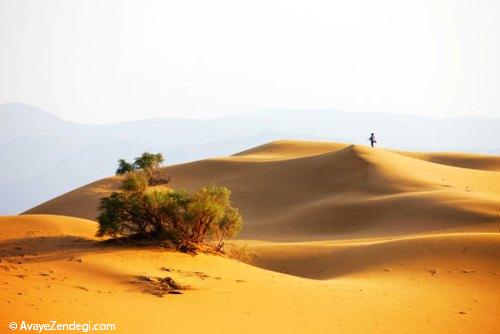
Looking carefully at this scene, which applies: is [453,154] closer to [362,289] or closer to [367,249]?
[367,249]

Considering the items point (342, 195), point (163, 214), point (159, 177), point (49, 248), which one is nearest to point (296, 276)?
point (163, 214)

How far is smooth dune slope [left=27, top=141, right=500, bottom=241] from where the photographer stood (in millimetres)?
19875

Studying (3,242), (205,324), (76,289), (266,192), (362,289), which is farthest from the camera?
(266,192)

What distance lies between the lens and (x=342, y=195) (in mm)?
25547

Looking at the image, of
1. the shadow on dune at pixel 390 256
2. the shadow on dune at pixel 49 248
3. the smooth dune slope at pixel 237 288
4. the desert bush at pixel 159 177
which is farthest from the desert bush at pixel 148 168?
the shadow on dune at pixel 390 256

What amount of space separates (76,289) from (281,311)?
10.6 ft

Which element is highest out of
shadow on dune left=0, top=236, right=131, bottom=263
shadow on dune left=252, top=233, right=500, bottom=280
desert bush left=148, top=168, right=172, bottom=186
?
desert bush left=148, top=168, right=172, bottom=186

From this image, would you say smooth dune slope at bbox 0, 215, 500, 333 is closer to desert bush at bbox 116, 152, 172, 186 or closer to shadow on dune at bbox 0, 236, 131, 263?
shadow on dune at bbox 0, 236, 131, 263

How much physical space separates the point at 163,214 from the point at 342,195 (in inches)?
566

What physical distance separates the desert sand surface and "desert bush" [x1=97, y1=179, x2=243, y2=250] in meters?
0.58

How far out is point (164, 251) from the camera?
11.8 metres

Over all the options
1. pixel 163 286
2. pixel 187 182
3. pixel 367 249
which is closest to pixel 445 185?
pixel 367 249

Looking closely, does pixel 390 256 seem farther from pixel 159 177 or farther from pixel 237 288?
pixel 159 177

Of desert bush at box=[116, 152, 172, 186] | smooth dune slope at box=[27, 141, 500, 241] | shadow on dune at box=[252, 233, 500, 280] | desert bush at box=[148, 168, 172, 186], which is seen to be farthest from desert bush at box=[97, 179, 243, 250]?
desert bush at box=[148, 168, 172, 186]
